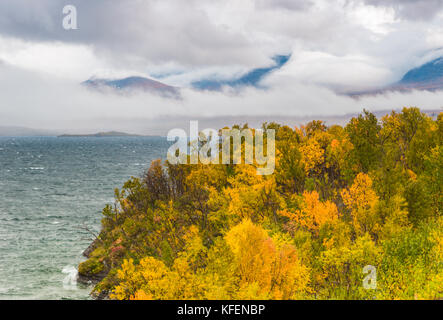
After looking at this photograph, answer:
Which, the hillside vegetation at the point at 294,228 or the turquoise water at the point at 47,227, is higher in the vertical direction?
the hillside vegetation at the point at 294,228

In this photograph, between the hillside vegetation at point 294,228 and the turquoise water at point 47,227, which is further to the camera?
the turquoise water at point 47,227

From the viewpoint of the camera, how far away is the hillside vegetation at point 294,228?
30.0 metres

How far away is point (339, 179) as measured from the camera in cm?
6988

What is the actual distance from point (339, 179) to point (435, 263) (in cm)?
3812

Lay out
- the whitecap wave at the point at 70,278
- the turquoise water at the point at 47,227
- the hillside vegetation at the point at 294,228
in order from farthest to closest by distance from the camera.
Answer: the turquoise water at the point at 47,227
the whitecap wave at the point at 70,278
the hillside vegetation at the point at 294,228

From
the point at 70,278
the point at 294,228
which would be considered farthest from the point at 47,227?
the point at 294,228

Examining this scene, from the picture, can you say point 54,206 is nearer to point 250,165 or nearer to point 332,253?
point 250,165

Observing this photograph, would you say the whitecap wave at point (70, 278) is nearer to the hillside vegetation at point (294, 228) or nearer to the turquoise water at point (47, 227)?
the turquoise water at point (47, 227)

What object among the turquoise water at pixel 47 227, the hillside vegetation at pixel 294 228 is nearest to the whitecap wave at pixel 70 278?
the turquoise water at pixel 47 227

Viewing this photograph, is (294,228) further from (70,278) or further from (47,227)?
(47,227)

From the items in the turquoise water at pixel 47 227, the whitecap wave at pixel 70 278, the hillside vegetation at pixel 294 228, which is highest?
the hillside vegetation at pixel 294 228

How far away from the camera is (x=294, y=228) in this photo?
1857 inches

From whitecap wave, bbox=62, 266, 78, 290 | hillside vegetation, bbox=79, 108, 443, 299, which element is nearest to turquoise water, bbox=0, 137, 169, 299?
whitecap wave, bbox=62, 266, 78, 290
